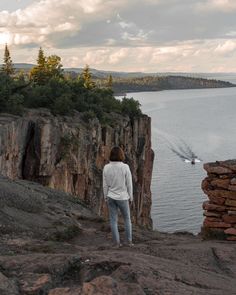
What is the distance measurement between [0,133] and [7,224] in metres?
15.8

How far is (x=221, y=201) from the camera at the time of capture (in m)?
13.9

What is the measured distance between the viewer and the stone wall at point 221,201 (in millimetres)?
13719

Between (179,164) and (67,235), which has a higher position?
(67,235)

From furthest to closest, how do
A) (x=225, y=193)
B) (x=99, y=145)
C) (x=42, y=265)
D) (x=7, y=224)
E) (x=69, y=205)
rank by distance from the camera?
1. (x=99, y=145)
2. (x=69, y=205)
3. (x=225, y=193)
4. (x=7, y=224)
5. (x=42, y=265)

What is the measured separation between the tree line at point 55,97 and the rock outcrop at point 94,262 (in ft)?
71.5

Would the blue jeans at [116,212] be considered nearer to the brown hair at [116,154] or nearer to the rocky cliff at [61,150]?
the brown hair at [116,154]

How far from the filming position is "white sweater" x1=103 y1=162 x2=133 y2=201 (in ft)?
36.9

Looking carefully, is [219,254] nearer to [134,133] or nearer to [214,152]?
[134,133]

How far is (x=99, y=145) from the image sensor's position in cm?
4197

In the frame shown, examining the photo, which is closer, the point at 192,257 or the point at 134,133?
the point at 192,257

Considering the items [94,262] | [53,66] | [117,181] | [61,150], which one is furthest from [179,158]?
[94,262]

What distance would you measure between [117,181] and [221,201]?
394 cm

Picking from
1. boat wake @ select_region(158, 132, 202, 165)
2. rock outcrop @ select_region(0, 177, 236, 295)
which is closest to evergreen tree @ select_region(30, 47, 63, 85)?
boat wake @ select_region(158, 132, 202, 165)

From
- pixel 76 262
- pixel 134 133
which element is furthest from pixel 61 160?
pixel 76 262
